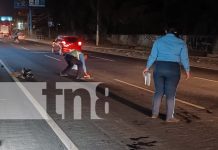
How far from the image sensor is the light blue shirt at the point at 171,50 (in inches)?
385

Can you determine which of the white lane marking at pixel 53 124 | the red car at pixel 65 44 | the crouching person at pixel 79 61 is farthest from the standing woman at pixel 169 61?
the red car at pixel 65 44

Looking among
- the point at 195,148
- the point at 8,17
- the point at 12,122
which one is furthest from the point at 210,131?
the point at 8,17

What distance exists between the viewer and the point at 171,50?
32.1 feet

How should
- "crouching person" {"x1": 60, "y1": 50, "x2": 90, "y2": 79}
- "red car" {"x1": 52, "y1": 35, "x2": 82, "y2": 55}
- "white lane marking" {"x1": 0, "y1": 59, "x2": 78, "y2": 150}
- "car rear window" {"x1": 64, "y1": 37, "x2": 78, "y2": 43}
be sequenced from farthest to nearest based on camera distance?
"car rear window" {"x1": 64, "y1": 37, "x2": 78, "y2": 43}
"red car" {"x1": 52, "y1": 35, "x2": 82, "y2": 55}
"crouching person" {"x1": 60, "y1": 50, "x2": 90, "y2": 79}
"white lane marking" {"x1": 0, "y1": 59, "x2": 78, "y2": 150}

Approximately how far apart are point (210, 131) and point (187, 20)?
143ft

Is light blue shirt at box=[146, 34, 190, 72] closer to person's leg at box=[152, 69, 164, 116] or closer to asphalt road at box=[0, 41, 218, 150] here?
person's leg at box=[152, 69, 164, 116]

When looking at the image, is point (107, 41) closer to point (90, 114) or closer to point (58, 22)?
point (58, 22)

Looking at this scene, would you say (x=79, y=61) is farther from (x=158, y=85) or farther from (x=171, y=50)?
(x=171, y=50)

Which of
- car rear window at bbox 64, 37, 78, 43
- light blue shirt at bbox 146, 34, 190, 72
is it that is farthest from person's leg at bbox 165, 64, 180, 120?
car rear window at bbox 64, 37, 78, 43

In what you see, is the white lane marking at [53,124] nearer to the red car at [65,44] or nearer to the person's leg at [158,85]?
the person's leg at [158,85]

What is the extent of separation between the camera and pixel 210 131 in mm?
9039

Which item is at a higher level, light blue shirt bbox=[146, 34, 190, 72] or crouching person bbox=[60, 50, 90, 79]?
light blue shirt bbox=[146, 34, 190, 72]

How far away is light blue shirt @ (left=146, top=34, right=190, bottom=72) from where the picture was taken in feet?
32.1

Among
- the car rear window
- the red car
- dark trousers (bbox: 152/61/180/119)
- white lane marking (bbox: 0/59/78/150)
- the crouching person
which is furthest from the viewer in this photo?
the car rear window
